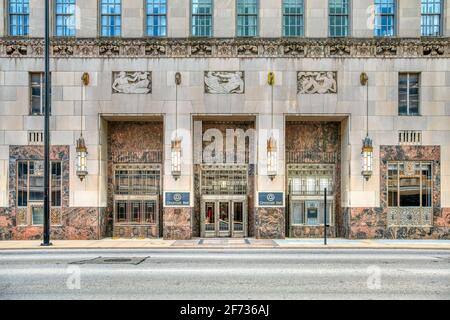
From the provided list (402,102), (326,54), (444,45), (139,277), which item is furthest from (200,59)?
(139,277)

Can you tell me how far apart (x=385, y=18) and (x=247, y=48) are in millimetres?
7497

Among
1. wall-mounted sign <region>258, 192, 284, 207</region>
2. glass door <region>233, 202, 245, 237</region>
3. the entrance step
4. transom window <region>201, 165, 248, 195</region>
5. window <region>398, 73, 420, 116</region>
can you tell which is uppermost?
window <region>398, 73, 420, 116</region>

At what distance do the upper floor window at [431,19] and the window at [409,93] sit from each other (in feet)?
8.07

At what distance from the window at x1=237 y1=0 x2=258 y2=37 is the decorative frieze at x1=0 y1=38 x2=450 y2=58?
0.75m

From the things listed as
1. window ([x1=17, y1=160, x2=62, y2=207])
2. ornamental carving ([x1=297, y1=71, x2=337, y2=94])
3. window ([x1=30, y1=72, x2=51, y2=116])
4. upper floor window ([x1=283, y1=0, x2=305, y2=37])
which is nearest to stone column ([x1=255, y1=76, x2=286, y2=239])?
ornamental carving ([x1=297, y1=71, x2=337, y2=94])

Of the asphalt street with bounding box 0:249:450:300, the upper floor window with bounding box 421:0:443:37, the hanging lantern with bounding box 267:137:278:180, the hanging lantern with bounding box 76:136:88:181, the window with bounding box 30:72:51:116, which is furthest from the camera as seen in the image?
the upper floor window with bounding box 421:0:443:37

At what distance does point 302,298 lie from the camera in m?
9.51

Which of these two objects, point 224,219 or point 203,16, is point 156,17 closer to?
point 203,16

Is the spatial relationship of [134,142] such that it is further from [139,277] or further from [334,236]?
[139,277]

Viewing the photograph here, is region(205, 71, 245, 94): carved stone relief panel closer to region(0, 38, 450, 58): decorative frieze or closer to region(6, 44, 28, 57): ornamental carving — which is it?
region(0, 38, 450, 58): decorative frieze

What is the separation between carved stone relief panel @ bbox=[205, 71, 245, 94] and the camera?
2316cm

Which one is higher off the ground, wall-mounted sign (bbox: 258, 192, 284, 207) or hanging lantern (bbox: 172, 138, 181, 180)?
hanging lantern (bbox: 172, 138, 181, 180)

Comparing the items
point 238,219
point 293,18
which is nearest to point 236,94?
point 293,18

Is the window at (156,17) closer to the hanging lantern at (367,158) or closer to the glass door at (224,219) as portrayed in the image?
the glass door at (224,219)
